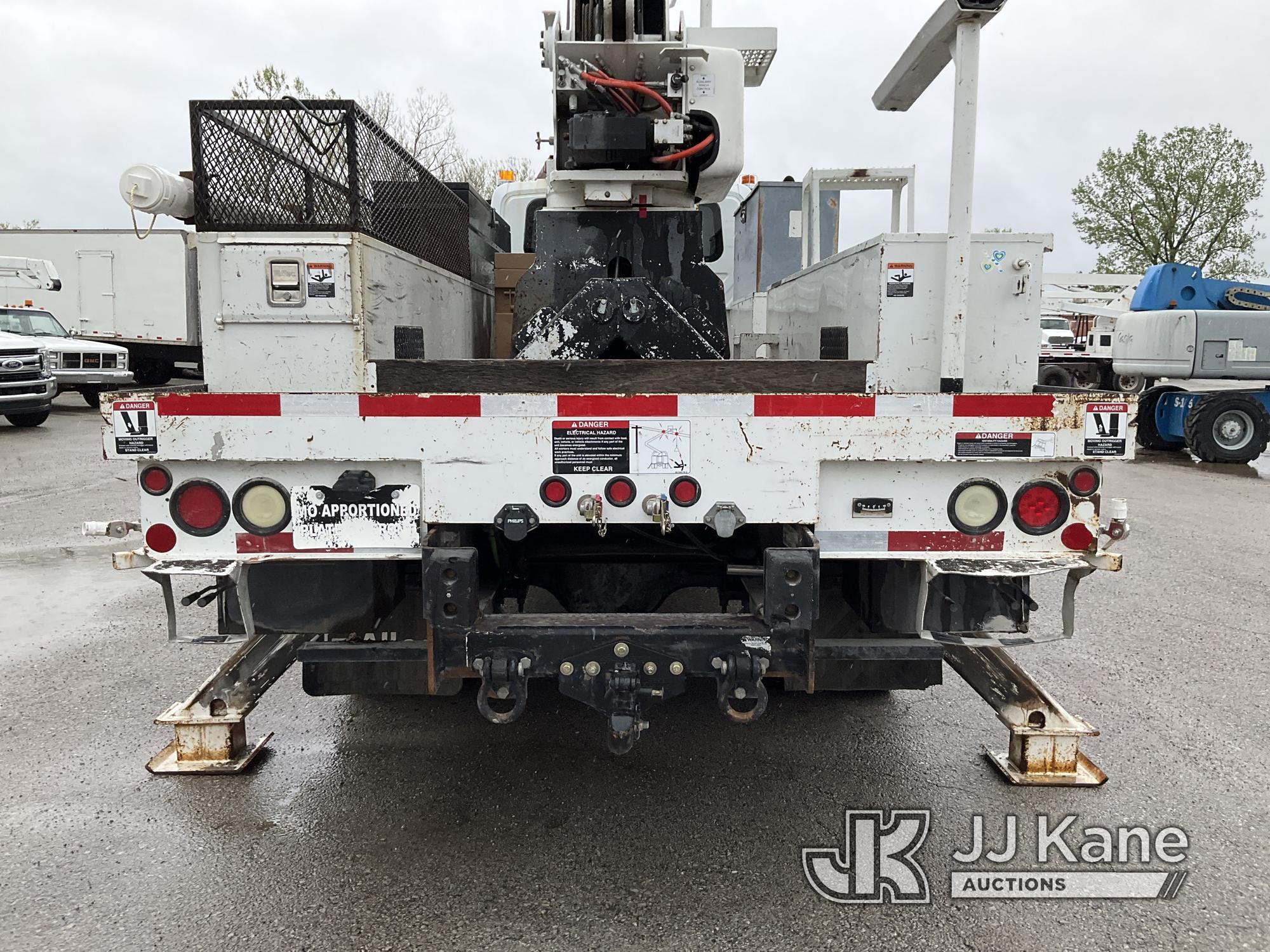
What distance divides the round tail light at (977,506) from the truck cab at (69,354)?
16226 mm

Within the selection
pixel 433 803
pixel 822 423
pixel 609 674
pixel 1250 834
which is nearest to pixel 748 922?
pixel 609 674

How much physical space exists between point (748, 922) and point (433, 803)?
48.2 inches

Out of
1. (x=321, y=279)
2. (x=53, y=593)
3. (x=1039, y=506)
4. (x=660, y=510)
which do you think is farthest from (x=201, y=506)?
(x=53, y=593)

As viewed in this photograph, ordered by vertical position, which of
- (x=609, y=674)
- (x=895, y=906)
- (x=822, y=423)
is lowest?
(x=895, y=906)

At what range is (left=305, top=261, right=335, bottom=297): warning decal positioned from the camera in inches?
108

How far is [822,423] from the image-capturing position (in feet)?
9.05

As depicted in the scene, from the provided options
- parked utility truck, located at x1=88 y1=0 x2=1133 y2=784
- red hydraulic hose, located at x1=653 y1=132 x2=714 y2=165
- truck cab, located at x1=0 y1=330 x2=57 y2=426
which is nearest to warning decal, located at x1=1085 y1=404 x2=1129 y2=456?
parked utility truck, located at x1=88 y1=0 x2=1133 y2=784

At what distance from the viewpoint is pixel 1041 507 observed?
286cm

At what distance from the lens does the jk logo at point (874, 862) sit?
2777mm

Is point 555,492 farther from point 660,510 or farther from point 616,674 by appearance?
point 616,674

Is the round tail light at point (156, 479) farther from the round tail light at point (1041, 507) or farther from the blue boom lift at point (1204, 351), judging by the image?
the blue boom lift at point (1204, 351)

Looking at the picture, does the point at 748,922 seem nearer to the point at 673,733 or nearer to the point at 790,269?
the point at 673,733

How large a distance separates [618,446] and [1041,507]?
132 cm

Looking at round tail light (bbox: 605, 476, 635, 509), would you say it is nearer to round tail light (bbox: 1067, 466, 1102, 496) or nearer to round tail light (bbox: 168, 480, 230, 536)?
round tail light (bbox: 168, 480, 230, 536)
